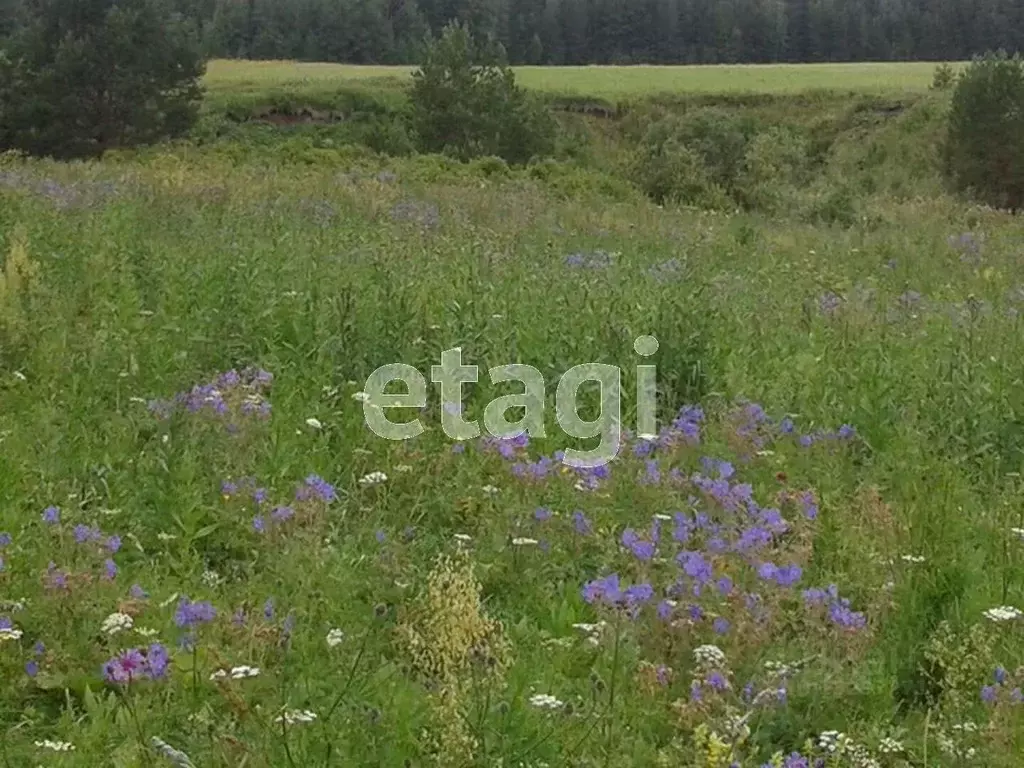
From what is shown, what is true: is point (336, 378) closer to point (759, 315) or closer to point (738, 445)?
point (738, 445)

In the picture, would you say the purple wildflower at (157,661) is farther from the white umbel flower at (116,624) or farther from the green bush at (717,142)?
the green bush at (717,142)

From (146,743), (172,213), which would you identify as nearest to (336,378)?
(146,743)

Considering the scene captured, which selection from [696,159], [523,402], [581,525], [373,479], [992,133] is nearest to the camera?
[581,525]

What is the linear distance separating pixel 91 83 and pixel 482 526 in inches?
1622

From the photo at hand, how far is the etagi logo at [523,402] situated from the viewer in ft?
14.8

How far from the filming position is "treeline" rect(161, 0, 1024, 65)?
93.6 metres

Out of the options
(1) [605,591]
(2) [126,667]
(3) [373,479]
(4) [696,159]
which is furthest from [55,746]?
(4) [696,159]

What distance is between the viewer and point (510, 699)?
2.92 meters

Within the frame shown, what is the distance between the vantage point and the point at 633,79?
2623 inches

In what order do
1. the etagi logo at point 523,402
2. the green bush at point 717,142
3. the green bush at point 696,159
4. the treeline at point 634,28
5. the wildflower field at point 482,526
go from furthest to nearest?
the treeline at point 634,28, the green bush at point 717,142, the green bush at point 696,159, the etagi logo at point 523,402, the wildflower field at point 482,526

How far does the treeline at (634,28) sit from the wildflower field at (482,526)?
298 ft

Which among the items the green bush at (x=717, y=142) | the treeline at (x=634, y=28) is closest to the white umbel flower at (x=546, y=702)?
the green bush at (x=717, y=142)

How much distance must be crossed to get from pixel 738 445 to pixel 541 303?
206 cm

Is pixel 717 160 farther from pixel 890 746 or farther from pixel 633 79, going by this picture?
pixel 890 746
